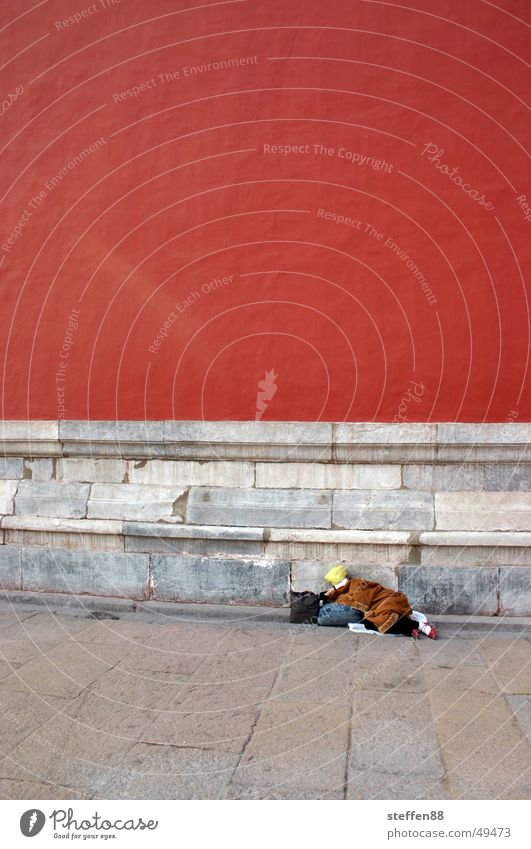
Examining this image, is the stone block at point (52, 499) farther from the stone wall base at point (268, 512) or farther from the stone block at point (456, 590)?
the stone block at point (456, 590)

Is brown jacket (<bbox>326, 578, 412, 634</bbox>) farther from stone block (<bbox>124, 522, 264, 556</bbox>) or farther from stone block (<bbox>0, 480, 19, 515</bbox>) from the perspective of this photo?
stone block (<bbox>0, 480, 19, 515</bbox>)

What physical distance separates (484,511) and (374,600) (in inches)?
49.4

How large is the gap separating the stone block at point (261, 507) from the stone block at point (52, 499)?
3.74ft

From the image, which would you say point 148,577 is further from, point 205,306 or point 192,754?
point 192,754

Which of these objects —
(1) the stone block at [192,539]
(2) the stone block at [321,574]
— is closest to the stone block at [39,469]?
(1) the stone block at [192,539]

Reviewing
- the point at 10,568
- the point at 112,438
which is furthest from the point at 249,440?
the point at 10,568

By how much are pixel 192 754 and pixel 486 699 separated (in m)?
1.82

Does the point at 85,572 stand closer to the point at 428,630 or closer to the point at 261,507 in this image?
the point at 261,507

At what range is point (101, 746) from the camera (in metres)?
3.55

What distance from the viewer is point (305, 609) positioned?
587 cm

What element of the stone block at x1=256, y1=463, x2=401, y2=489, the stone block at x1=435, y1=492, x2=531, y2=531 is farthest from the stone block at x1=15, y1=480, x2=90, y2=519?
the stone block at x1=435, y1=492, x2=531, y2=531

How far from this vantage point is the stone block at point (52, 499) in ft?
22.4

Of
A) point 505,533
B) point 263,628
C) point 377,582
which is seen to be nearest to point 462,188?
point 505,533

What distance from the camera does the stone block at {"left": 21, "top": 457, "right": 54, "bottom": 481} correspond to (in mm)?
7004
